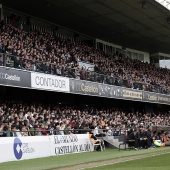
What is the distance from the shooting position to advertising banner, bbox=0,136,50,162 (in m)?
17.7

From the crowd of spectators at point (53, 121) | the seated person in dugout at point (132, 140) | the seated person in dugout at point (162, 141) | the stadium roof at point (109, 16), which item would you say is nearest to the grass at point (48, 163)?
the crowd of spectators at point (53, 121)

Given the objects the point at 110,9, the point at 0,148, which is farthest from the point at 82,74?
the point at 0,148

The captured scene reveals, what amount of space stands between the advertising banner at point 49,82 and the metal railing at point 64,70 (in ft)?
0.90

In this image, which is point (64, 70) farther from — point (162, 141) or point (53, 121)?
point (162, 141)

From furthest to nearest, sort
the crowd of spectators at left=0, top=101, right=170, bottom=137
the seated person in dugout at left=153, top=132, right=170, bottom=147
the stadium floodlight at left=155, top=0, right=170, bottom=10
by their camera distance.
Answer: the stadium floodlight at left=155, top=0, right=170, bottom=10, the seated person in dugout at left=153, top=132, right=170, bottom=147, the crowd of spectators at left=0, top=101, right=170, bottom=137

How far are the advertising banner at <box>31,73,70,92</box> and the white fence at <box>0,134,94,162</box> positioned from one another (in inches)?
155

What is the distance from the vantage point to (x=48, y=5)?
33.1m

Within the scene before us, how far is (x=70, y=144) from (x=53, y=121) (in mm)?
2276

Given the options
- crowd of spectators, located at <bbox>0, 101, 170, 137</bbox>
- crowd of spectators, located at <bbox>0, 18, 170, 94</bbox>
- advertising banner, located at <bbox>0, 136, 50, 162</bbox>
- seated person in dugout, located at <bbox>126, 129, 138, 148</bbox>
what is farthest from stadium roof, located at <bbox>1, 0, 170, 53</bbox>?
advertising banner, located at <bbox>0, 136, 50, 162</bbox>

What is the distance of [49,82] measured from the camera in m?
26.2

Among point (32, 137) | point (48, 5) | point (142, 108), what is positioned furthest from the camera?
point (142, 108)

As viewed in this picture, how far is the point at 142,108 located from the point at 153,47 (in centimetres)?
1270

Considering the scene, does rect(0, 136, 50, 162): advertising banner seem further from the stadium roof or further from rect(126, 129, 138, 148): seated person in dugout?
the stadium roof

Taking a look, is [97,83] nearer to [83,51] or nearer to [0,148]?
[83,51]
